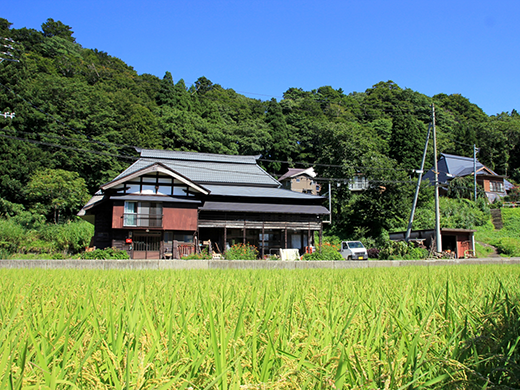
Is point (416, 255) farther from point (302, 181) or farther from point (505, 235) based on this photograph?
point (302, 181)

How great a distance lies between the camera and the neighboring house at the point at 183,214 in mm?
21438

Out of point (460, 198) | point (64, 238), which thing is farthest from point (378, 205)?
point (64, 238)

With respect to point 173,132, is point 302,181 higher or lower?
lower

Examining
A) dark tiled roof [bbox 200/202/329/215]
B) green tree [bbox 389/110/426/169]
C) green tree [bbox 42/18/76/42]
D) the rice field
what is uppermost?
green tree [bbox 42/18/76/42]

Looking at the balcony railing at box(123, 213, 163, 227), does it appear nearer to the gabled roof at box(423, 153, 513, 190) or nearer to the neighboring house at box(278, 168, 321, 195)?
the neighboring house at box(278, 168, 321, 195)

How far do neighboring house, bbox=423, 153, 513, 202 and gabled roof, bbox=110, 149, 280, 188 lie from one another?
74.9 feet

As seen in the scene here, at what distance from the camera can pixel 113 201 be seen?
69.4 ft

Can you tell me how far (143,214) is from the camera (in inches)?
851

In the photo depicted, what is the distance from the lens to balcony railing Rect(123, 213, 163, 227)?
836 inches

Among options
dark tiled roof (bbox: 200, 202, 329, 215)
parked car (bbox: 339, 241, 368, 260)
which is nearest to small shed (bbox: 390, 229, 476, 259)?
parked car (bbox: 339, 241, 368, 260)

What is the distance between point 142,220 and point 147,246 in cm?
167

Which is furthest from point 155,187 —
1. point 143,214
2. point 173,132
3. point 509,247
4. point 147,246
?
point 509,247

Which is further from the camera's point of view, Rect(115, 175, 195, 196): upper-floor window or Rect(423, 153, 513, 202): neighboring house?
Rect(423, 153, 513, 202): neighboring house

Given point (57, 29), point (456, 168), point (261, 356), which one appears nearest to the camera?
point (261, 356)
